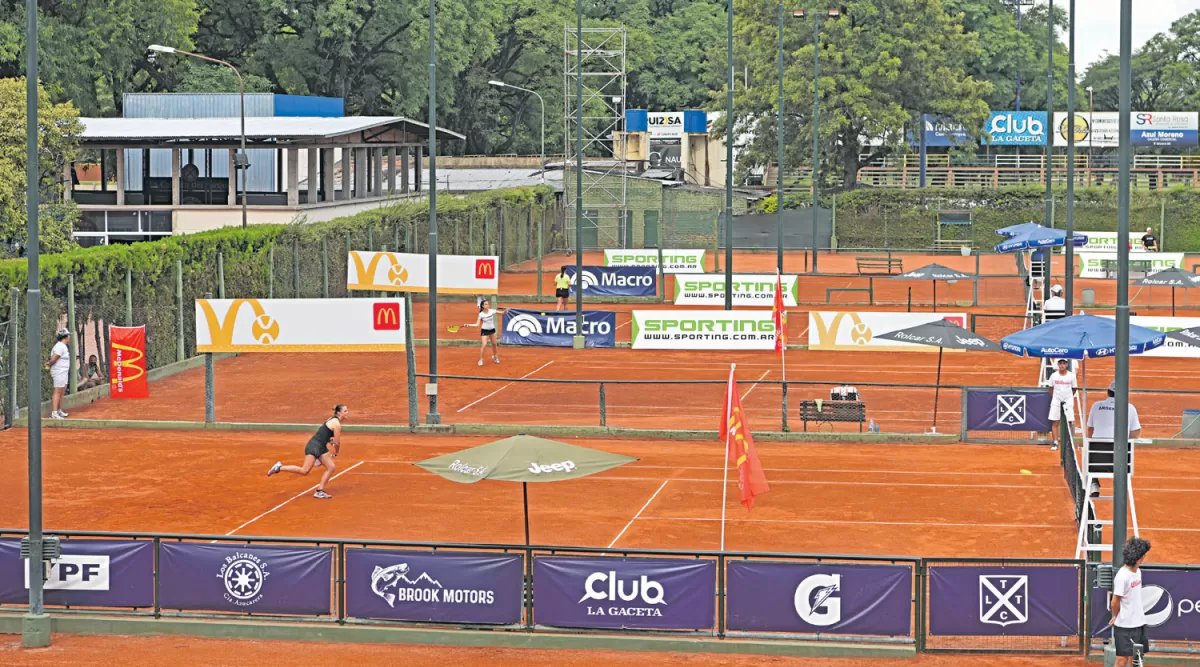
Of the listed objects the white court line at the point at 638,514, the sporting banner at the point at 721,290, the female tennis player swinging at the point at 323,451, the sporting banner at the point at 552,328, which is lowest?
the white court line at the point at 638,514

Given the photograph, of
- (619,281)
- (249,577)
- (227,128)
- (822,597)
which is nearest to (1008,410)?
(822,597)

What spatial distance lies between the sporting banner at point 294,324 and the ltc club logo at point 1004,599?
16.7 meters

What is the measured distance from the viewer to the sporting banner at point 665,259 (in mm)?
58094

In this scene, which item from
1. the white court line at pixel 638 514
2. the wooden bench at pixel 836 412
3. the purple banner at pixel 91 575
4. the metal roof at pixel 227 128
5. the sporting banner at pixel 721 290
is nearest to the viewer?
the purple banner at pixel 91 575

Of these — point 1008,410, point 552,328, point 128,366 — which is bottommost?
point 1008,410

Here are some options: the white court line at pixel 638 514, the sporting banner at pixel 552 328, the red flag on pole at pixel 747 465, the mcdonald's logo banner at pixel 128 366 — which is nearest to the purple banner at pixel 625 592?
the red flag on pole at pixel 747 465

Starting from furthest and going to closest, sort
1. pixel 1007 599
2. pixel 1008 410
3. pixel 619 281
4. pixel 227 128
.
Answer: pixel 227 128, pixel 619 281, pixel 1008 410, pixel 1007 599

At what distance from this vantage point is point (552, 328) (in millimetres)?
41281

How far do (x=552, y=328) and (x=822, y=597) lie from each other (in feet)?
81.7

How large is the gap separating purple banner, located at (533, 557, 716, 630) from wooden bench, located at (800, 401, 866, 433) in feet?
42.7

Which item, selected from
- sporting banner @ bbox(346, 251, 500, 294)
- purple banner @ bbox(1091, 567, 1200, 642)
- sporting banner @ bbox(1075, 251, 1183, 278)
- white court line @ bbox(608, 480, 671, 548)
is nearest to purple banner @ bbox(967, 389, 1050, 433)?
white court line @ bbox(608, 480, 671, 548)

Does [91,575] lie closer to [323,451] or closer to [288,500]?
[288,500]

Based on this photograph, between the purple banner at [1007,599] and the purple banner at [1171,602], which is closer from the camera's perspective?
the purple banner at [1171,602]

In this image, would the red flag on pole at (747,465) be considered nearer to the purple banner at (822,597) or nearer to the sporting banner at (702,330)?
the purple banner at (822,597)
